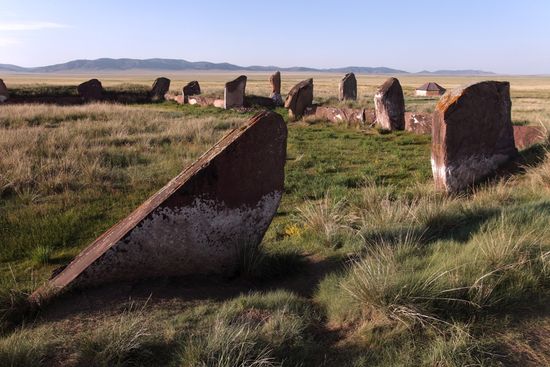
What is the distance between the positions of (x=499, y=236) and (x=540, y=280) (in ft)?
1.69

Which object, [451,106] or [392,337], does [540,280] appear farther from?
[451,106]

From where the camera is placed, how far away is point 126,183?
8523 mm

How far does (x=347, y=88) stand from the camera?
87.1 ft

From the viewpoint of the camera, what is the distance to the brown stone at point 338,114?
53.7 feet

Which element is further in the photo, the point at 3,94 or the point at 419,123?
the point at 3,94

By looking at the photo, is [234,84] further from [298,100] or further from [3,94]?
[3,94]

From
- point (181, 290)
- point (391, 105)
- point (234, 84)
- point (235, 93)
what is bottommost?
point (181, 290)

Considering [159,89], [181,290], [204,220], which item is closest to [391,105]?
[204,220]

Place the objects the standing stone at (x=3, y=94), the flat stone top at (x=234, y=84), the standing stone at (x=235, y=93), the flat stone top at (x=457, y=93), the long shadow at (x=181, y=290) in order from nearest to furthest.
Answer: the long shadow at (x=181, y=290)
the flat stone top at (x=457, y=93)
the flat stone top at (x=234, y=84)
the standing stone at (x=235, y=93)
the standing stone at (x=3, y=94)

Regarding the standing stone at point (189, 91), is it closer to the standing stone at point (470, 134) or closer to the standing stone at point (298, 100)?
the standing stone at point (298, 100)

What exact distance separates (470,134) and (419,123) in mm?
6884

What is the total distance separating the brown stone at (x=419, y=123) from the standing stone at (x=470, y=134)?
5.88 m

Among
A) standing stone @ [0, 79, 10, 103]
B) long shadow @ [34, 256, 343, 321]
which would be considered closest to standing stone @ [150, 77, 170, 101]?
standing stone @ [0, 79, 10, 103]

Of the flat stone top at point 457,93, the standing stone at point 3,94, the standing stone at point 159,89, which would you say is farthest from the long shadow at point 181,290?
the standing stone at point 159,89
